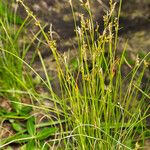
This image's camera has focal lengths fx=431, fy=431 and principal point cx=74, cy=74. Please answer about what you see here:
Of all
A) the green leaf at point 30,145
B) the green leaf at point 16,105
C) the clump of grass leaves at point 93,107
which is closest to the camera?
the clump of grass leaves at point 93,107

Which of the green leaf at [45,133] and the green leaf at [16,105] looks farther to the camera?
the green leaf at [16,105]

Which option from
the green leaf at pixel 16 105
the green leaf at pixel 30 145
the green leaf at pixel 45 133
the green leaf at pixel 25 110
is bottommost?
the green leaf at pixel 30 145

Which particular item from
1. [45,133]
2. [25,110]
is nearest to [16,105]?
[25,110]

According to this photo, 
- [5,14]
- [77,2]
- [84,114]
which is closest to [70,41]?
[77,2]

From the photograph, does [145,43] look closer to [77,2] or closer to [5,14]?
[77,2]

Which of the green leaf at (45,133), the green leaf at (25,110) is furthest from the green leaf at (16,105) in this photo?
the green leaf at (45,133)

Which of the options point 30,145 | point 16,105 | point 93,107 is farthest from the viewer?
point 16,105

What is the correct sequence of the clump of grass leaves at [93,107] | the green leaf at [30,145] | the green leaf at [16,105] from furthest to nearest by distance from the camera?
1. the green leaf at [16,105]
2. the green leaf at [30,145]
3. the clump of grass leaves at [93,107]

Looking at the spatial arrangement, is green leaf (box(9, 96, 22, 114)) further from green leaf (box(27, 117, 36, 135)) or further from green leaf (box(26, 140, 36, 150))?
green leaf (box(26, 140, 36, 150))

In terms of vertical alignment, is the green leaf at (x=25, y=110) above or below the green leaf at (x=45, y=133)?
above

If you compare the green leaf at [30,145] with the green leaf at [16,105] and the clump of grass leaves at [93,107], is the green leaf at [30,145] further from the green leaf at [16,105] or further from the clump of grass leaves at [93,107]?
the green leaf at [16,105]

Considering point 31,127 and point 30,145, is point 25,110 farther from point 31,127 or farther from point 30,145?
point 30,145
